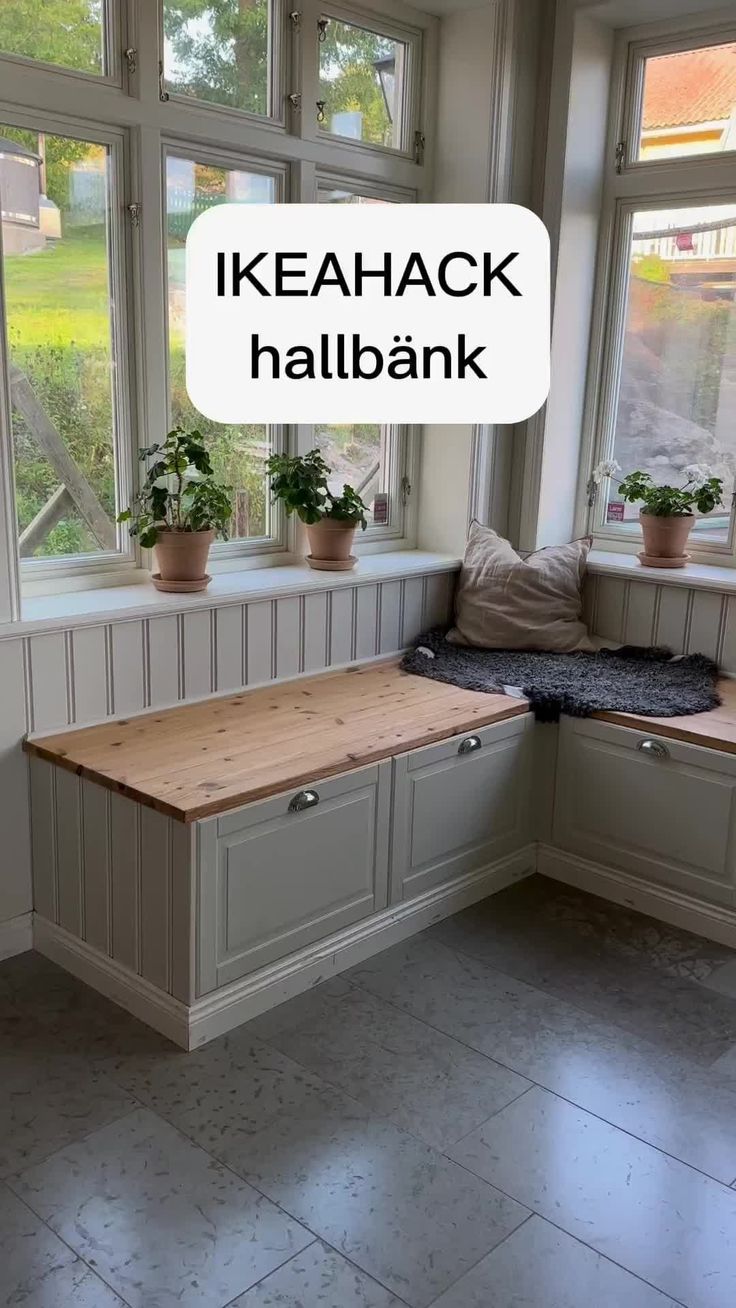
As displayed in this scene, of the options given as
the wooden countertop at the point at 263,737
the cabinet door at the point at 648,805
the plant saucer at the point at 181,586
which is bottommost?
the cabinet door at the point at 648,805

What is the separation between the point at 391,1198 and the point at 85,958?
3.17 ft

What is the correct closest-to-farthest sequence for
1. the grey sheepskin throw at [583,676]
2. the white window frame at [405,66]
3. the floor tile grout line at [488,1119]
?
Result: the floor tile grout line at [488,1119] → the grey sheepskin throw at [583,676] → the white window frame at [405,66]

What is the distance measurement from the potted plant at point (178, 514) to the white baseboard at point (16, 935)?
2.96 feet

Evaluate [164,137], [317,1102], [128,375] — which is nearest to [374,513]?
[128,375]

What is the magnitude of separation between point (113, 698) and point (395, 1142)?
124cm

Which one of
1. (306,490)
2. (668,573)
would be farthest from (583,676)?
(306,490)

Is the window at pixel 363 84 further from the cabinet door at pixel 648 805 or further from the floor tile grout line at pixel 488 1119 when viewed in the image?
the floor tile grout line at pixel 488 1119

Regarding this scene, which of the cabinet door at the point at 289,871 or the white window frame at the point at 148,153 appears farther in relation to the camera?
the white window frame at the point at 148,153

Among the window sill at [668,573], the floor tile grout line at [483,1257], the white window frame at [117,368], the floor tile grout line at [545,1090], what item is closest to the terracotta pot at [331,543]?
the white window frame at [117,368]

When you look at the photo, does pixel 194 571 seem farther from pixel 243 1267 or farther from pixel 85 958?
pixel 243 1267

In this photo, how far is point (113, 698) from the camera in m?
2.71

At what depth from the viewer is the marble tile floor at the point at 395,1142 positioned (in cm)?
172

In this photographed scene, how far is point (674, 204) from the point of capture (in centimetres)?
351

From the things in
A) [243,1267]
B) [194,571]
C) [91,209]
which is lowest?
[243,1267]
